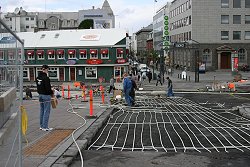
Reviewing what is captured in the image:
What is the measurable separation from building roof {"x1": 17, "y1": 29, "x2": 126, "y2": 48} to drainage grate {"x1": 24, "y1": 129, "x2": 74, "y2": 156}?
39917mm

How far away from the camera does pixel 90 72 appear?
50.8m

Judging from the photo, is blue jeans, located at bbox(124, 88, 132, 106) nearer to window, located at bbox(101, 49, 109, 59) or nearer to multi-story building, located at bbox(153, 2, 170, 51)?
window, located at bbox(101, 49, 109, 59)

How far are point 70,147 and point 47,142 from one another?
0.92m

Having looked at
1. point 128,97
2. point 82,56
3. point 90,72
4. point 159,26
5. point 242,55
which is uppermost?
point 159,26

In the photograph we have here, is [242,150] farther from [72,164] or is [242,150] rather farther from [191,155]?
[72,164]

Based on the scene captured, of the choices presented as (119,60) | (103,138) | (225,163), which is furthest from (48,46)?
(225,163)

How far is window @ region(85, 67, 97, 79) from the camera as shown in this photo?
166 feet

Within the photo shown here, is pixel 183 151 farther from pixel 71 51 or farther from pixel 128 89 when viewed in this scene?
pixel 71 51

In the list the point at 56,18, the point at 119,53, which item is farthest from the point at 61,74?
the point at 56,18

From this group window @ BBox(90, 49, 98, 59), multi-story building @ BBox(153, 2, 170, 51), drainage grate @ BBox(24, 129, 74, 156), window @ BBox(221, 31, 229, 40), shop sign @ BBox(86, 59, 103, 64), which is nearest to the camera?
drainage grate @ BBox(24, 129, 74, 156)

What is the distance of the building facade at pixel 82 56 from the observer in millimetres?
50188

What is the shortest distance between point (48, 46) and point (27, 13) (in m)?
98.2

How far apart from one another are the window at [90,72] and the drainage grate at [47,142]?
39.8 metres

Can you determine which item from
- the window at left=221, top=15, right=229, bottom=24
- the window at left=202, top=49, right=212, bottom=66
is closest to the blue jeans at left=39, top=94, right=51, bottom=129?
the window at left=202, top=49, right=212, bottom=66
